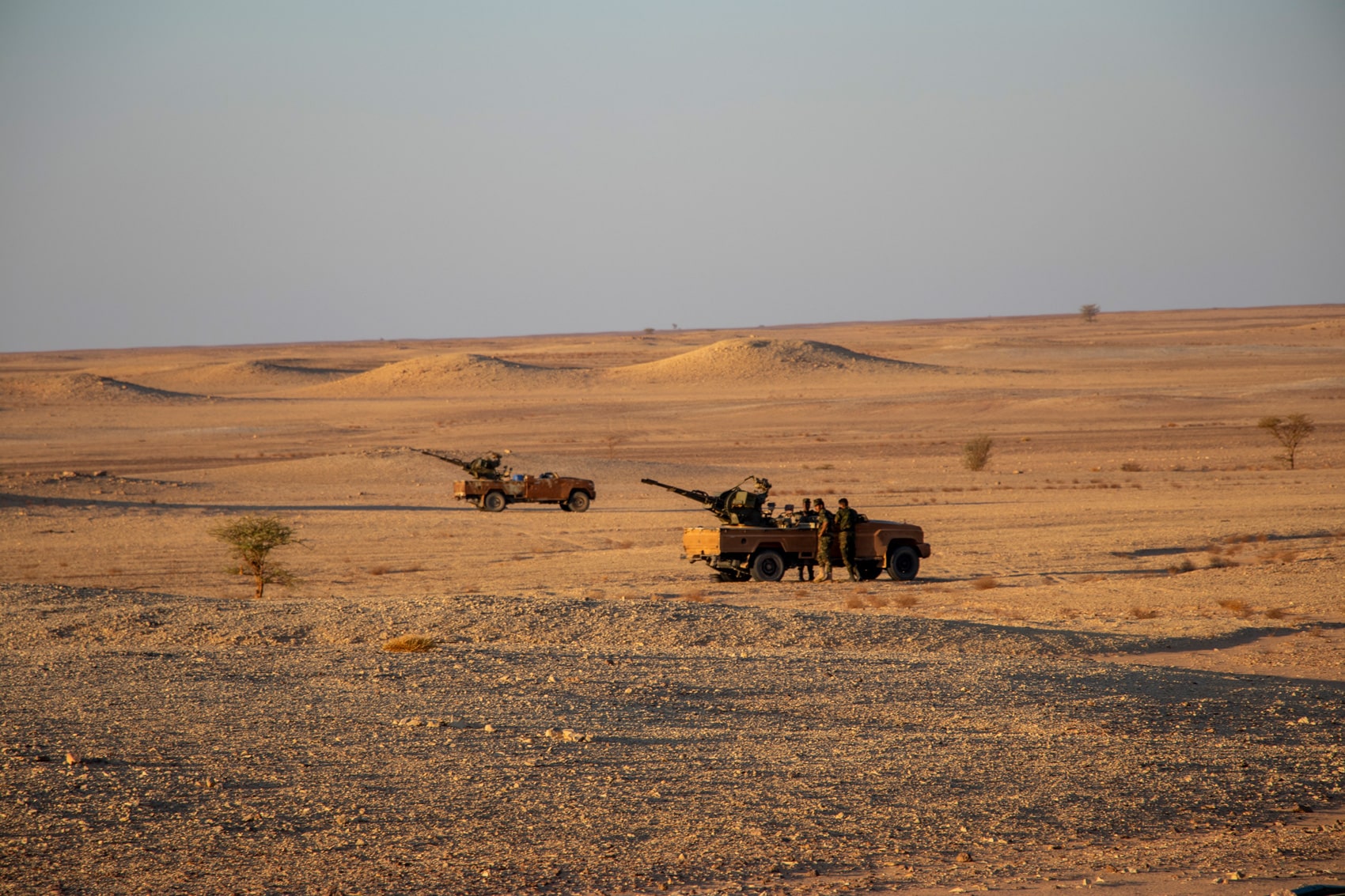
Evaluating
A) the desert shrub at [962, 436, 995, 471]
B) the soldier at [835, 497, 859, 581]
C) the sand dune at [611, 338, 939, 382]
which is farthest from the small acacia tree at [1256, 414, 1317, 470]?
the sand dune at [611, 338, 939, 382]

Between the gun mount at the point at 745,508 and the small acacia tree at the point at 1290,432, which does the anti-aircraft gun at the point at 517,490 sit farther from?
the small acacia tree at the point at 1290,432

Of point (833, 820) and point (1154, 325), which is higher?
point (1154, 325)

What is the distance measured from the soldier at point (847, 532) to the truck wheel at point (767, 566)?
106cm

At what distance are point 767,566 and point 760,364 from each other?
80784 millimetres

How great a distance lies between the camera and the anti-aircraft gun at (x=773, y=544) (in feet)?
68.2

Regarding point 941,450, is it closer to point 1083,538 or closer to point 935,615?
point 1083,538

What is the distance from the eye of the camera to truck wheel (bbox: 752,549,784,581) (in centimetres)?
2105

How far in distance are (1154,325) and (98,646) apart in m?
189

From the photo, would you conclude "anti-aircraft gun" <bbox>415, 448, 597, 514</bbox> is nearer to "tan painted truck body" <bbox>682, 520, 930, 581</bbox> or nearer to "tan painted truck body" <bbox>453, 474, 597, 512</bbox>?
"tan painted truck body" <bbox>453, 474, 597, 512</bbox>

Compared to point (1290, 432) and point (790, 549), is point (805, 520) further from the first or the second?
point (1290, 432)

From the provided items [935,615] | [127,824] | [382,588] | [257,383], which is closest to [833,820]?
[127,824]

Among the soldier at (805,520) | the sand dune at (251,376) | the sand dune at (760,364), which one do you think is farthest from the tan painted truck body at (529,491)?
the sand dune at (251,376)

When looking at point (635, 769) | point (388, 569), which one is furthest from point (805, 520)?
point (635, 769)

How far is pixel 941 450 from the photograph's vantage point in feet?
163
